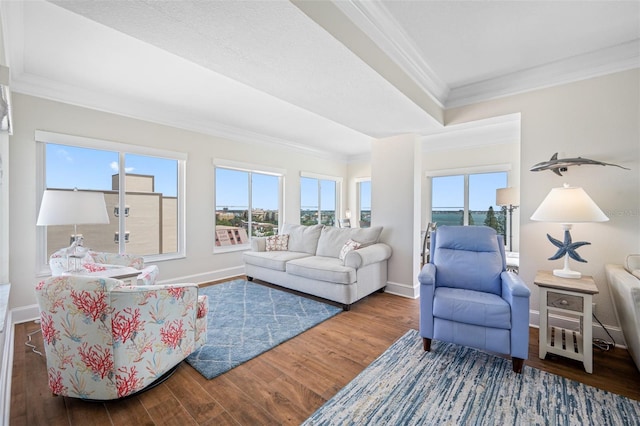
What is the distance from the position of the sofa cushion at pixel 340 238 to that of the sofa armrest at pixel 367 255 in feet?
0.47

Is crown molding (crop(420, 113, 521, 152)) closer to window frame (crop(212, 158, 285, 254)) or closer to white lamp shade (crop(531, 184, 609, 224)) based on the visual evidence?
white lamp shade (crop(531, 184, 609, 224))

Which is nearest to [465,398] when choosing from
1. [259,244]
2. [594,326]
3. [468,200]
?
[594,326]

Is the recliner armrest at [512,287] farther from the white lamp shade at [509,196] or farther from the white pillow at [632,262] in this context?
the white lamp shade at [509,196]

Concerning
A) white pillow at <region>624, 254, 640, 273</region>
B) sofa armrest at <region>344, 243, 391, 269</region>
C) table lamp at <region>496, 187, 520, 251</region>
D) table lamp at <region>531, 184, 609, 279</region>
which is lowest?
sofa armrest at <region>344, 243, 391, 269</region>

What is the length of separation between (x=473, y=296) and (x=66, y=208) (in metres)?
3.27

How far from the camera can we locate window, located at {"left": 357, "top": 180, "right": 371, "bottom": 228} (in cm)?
740

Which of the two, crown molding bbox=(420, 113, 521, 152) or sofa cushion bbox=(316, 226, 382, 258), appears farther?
crown molding bbox=(420, 113, 521, 152)

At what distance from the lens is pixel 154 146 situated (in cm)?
391

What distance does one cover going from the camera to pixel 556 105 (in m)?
2.75

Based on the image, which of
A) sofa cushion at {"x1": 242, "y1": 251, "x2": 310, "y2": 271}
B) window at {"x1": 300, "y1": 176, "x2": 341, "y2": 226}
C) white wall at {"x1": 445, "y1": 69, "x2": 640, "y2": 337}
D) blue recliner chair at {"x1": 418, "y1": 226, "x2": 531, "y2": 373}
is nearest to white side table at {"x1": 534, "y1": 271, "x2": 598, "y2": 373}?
blue recliner chair at {"x1": 418, "y1": 226, "x2": 531, "y2": 373}

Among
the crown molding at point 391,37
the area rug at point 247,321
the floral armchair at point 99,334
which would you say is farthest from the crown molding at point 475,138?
the floral armchair at point 99,334

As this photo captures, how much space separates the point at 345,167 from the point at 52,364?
264 inches

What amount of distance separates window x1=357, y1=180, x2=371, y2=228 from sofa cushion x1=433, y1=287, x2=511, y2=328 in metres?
5.10

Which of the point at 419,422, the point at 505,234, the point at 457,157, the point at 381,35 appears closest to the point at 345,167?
the point at 457,157
